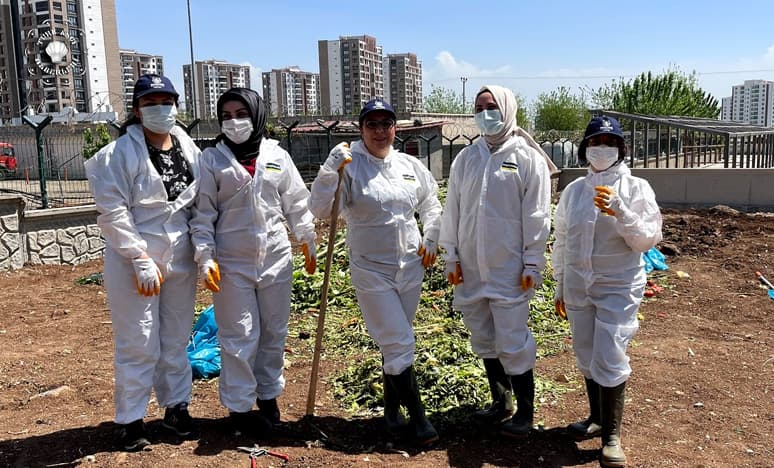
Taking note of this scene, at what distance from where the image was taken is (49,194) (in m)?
10.4

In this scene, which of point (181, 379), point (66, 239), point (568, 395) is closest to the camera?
point (181, 379)

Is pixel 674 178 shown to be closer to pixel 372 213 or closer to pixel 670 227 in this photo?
pixel 670 227

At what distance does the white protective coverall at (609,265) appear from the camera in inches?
138

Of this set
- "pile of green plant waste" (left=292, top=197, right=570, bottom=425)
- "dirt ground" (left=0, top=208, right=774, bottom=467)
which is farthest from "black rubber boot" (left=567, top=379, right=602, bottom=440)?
"pile of green plant waste" (left=292, top=197, right=570, bottom=425)

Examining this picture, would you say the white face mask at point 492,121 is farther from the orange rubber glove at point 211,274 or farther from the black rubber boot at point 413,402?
the orange rubber glove at point 211,274

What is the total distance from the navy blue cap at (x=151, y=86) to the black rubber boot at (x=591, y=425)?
9.62ft

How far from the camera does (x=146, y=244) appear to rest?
3.51 meters

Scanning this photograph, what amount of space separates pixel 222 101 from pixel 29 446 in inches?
89.6

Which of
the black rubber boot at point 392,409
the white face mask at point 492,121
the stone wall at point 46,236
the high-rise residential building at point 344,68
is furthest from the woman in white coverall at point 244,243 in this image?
the high-rise residential building at point 344,68

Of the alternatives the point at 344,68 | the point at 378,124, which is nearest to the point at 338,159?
the point at 378,124

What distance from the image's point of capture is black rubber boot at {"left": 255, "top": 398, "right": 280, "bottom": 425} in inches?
157

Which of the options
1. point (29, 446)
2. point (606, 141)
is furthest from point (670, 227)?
point (29, 446)

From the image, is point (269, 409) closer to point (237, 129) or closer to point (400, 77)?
point (237, 129)

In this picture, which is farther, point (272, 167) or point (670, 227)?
point (670, 227)
